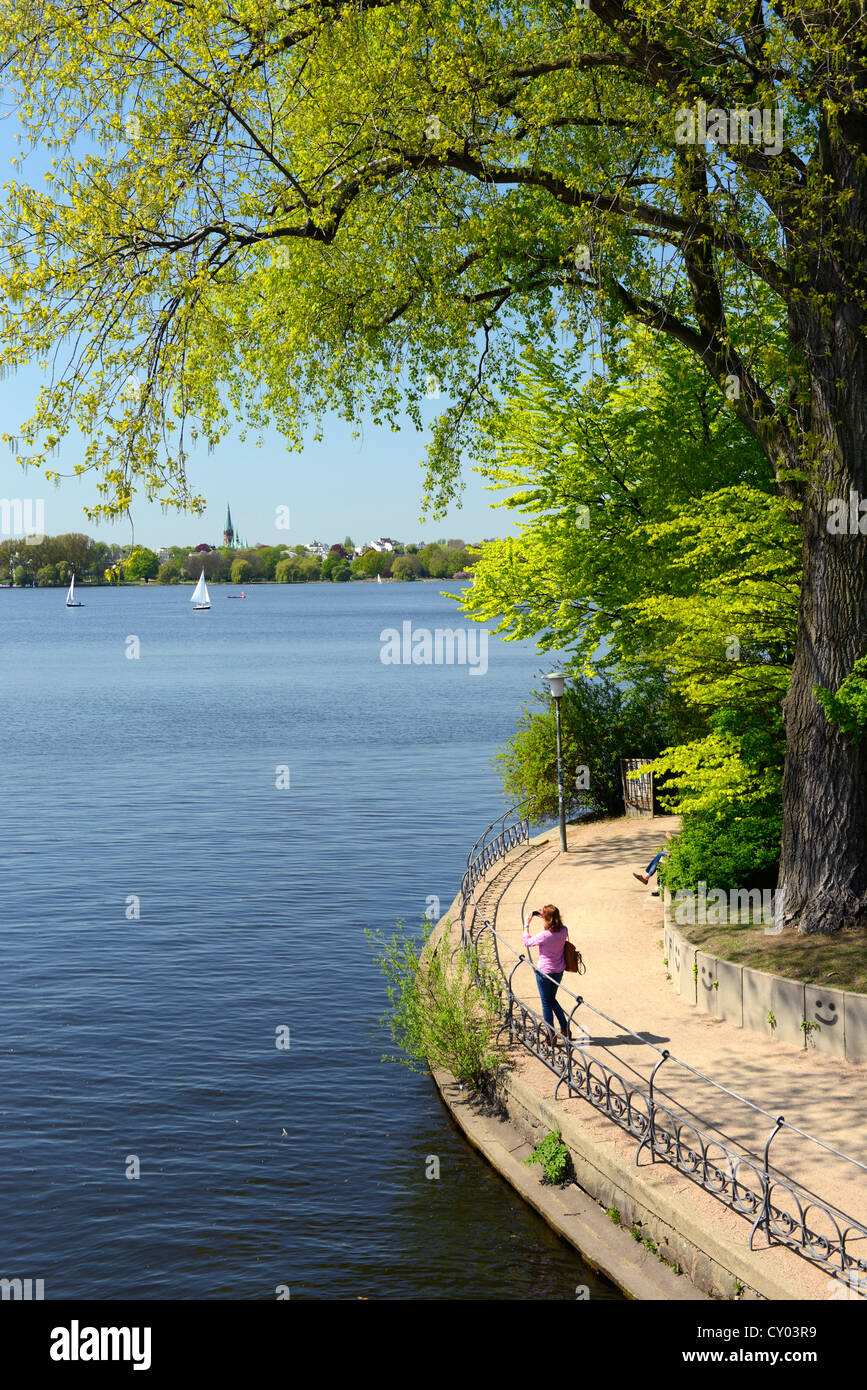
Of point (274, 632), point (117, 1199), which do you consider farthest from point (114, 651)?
point (117, 1199)

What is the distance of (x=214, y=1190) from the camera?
1447 cm

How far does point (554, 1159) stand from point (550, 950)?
8.78ft

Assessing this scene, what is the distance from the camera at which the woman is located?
14562mm

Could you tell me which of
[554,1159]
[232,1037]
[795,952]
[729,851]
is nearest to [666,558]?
[729,851]

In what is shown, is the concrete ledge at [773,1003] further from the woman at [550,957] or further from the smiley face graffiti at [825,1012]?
the woman at [550,957]

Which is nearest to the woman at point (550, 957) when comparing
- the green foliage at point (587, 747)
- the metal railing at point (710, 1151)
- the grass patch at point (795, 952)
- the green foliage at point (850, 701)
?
the metal railing at point (710, 1151)

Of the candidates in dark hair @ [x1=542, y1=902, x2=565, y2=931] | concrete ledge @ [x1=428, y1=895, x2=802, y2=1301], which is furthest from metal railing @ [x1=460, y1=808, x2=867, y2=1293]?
dark hair @ [x1=542, y1=902, x2=565, y2=931]

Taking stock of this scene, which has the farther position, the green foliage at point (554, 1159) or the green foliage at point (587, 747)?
the green foliage at point (587, 747)

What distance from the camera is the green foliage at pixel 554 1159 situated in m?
12.7

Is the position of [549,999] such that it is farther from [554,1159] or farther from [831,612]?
[831,612]

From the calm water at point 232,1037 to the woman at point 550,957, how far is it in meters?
1.98

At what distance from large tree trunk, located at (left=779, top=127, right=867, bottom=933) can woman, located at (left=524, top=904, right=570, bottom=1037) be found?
3.26 metres
